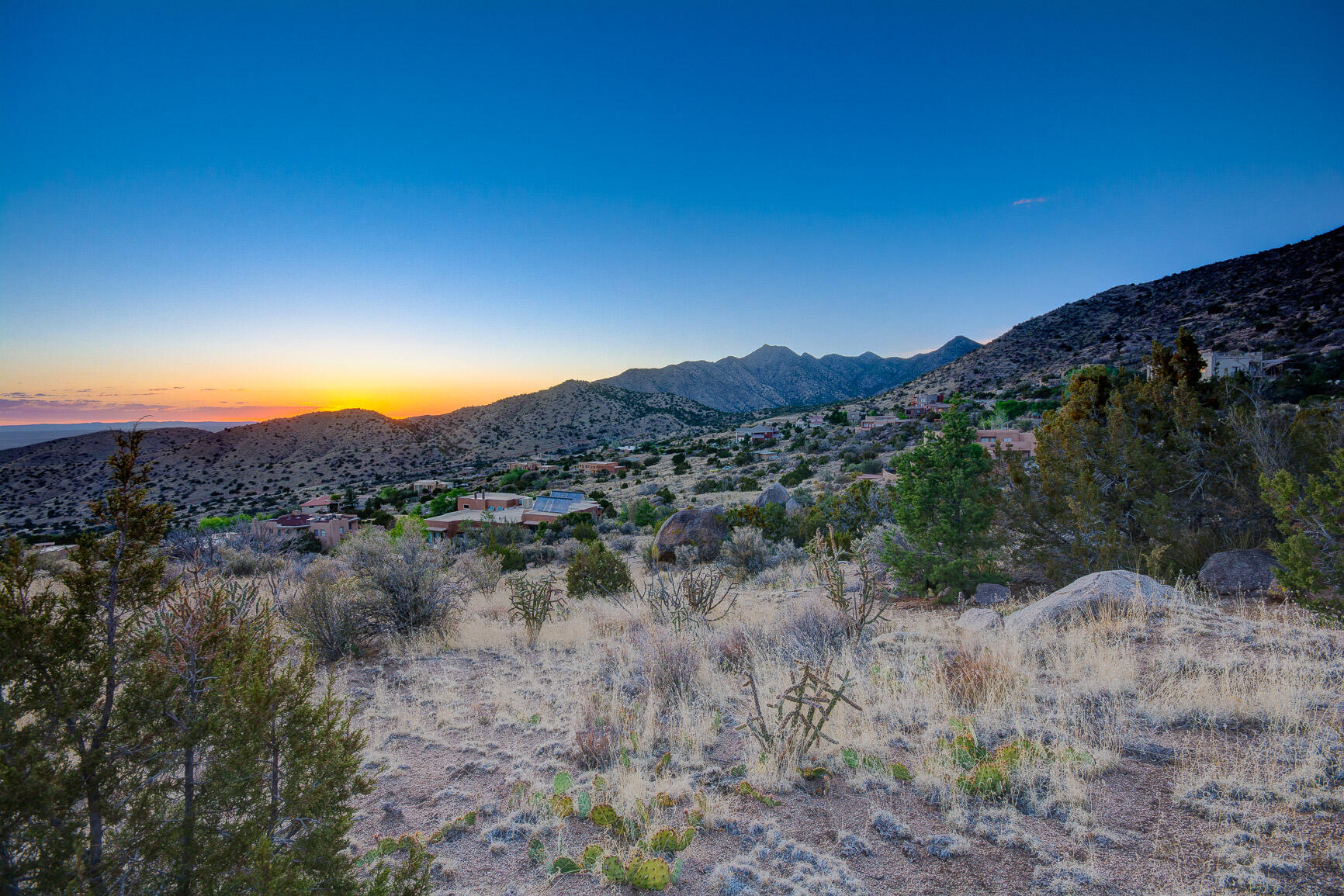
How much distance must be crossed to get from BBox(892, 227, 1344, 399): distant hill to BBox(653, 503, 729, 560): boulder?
3046cm

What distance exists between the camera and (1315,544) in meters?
6.48

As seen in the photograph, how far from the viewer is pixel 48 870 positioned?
70.2 inches

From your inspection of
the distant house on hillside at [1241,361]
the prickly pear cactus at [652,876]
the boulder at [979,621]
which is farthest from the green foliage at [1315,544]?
the distant house on hillside at [1241,361]

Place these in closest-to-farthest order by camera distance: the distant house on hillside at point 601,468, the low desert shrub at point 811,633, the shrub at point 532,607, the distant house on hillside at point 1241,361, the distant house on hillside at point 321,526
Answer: the low desert shrub at point 811,633, the shrub at point 532,607, the distant house on hillside at point 321,526, the distant house on hillside at point 1241,361, the distant house on hillside at point 601,468

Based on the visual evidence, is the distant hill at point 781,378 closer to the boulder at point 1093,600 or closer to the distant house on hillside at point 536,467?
the distant house on hillside at point 536,467

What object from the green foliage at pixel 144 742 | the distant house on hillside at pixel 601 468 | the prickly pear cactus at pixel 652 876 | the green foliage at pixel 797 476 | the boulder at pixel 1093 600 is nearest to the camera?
the green foliage at pixel 144 742

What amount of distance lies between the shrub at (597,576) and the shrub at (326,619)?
427 centimetres

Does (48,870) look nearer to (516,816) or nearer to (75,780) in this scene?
(75,780)

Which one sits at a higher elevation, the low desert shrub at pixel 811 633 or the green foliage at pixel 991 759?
the green foliage at pixel 991 759

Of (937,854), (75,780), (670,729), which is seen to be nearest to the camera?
(75,780)

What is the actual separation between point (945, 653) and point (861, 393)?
388 feet

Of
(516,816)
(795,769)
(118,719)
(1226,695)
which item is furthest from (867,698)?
(118,719)

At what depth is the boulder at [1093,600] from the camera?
22.5 feet

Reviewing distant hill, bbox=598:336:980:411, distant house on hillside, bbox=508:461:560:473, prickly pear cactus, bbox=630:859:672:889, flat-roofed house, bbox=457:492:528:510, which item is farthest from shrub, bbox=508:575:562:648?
distant hill, bbox=598:336:980:411
